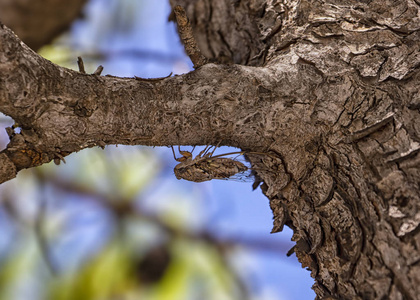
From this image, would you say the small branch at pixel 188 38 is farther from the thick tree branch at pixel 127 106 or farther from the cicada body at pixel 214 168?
the cicada body at pixel 214 168

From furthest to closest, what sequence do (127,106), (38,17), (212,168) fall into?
(38,17) → (212,168) → (127,106)

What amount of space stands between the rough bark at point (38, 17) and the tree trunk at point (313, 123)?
1.19 m

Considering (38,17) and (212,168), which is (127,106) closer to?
(212,168)

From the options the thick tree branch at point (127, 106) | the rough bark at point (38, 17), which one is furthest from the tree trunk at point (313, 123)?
the rough bark at point (38, 17)

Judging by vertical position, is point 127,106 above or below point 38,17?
below

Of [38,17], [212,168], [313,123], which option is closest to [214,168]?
[212,168]

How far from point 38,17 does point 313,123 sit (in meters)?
1.46

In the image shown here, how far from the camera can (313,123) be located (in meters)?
0.94

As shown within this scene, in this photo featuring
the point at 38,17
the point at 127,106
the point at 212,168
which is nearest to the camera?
the point at 127,106

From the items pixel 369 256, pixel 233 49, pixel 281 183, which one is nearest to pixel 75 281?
pixel 233 49

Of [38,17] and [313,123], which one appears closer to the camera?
[313,123]

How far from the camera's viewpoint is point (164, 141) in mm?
928

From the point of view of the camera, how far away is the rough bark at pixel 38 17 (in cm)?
185

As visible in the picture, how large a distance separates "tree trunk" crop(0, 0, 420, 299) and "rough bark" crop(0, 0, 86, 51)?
1191 millimetres
